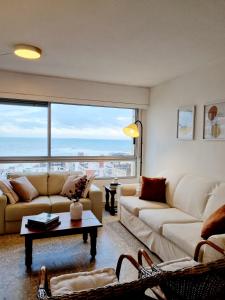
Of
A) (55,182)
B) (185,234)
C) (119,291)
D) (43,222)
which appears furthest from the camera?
(55,182)

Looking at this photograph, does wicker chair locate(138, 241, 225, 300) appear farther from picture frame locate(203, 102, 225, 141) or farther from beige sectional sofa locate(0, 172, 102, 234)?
beige sectional sofa locate(0, 172, 102, 234)

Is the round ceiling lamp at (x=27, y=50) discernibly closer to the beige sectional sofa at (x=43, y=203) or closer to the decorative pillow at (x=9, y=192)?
the decorative pillow at (x=9, y=192)

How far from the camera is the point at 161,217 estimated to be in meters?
2.90

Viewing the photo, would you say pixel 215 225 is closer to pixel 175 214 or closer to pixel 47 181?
pixel 175 214

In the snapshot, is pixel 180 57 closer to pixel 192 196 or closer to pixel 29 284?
pixel 192 196

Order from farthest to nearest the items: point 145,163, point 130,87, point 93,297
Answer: point 145,163
point 130,87
point 93,297

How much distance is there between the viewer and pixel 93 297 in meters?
1.05

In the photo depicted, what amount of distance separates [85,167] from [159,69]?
2.37m

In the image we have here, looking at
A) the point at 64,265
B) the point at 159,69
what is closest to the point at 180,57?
the point at 159,69

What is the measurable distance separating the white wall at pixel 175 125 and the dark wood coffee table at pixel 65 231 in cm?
182

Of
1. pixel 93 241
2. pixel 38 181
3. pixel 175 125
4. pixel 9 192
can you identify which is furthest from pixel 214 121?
pixel 9 192

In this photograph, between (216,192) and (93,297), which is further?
(216,192)

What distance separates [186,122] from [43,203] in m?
2.54

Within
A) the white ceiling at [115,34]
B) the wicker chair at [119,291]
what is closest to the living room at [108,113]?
the white ceiling at [115,34]
